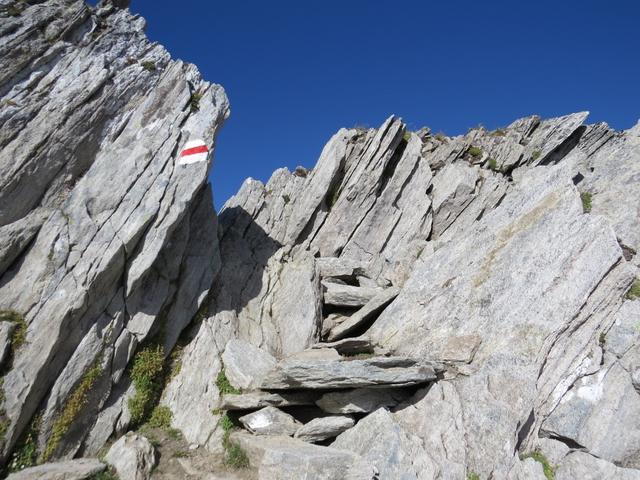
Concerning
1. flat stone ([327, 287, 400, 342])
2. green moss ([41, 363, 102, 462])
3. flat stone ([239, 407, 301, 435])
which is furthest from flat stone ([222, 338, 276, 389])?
green moss ([41, 363, 102, 462])

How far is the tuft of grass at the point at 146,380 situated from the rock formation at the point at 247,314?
0.10 meters

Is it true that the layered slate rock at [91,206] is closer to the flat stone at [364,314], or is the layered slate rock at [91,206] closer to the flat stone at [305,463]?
the flat stone at [305,463]

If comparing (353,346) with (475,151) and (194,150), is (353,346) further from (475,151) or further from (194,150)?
(475,151)

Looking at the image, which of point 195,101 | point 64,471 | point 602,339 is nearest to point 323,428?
point 64,471

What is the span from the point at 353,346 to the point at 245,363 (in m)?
5.81

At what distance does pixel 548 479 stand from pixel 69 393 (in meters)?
20.7

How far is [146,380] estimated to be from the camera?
58.0 ft

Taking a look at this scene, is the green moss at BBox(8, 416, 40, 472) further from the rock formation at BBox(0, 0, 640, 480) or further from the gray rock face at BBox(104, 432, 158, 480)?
the gray rock face at BBox(104, 432, 158, 480)

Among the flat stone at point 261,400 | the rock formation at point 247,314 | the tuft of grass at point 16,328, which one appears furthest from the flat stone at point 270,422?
the tuft of grass at point 16,328

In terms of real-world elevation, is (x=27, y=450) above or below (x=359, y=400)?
below

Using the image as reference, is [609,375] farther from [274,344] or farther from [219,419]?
[219,419]

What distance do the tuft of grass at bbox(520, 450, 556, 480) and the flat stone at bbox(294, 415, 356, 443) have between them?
26.0 feet

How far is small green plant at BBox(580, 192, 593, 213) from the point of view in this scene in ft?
80.3

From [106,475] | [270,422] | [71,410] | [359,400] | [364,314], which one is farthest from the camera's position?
[364,314]
